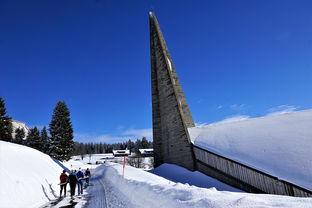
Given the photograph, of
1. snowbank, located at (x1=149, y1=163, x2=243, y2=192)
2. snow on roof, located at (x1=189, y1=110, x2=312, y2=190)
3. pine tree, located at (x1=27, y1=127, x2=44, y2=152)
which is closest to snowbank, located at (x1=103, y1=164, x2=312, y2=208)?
snow on roof, located at (x1=189, y1=110, x2=312, y2=190)

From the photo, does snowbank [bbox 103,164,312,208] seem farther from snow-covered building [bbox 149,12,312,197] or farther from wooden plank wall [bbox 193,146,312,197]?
snow-covered building [bbox 149,12,312,197]

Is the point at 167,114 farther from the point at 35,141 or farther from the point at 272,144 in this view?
the point at 35,141

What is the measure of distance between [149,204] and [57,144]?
3511 cm

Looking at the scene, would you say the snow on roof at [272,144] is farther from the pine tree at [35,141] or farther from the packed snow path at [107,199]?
the pine tree at [35,141]

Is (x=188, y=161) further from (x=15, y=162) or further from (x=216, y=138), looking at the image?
(x=15, y=162)

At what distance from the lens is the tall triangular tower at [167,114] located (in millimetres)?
17578

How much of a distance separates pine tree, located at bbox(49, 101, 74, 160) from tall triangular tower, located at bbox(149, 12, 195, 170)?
22527 mm

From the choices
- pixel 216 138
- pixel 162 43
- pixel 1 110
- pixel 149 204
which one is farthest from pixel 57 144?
pixel 149 204

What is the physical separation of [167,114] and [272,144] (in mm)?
10844

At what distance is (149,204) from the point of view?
6289 millimetres

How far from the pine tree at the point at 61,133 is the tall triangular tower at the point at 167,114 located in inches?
887

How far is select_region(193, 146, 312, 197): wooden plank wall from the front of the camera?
344 inches

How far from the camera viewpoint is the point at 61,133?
1441 inches

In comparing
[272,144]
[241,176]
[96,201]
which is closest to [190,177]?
[241,176]
